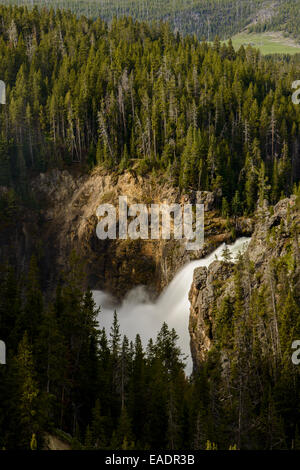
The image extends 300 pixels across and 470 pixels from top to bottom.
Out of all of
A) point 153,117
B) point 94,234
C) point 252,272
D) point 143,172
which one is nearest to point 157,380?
point 252,272

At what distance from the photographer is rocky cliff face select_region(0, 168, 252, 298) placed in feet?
366

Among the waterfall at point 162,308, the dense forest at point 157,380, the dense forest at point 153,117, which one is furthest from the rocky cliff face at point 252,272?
the dense forest at point 153,117

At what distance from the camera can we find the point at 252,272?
78.9 m

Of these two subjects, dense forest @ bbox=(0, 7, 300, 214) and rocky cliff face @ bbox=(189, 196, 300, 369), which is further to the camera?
dense forest @ bbox=(0, 7, 300, 214)

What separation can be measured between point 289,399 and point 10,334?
28.0m

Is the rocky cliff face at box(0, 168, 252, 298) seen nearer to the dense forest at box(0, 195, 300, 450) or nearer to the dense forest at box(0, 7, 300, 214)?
the dense forest at box(0, 7, 300, 214)

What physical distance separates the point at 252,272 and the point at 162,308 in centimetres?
3110

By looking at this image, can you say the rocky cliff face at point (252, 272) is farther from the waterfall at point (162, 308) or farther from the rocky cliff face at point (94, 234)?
the rocky cliff face at point (94, 234)

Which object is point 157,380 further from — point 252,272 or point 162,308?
point 162,308

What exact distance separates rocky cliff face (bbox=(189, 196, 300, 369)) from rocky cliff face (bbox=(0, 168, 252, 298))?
2252 cm

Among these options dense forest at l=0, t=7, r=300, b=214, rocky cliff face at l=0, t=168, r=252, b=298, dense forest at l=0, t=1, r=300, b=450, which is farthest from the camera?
dense forest at l=0, t=7, r=300, b=214

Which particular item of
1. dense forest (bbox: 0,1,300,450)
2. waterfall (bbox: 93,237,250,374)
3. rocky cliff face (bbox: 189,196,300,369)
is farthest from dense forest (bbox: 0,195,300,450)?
waterfall (bbox: 93,237,250,374)

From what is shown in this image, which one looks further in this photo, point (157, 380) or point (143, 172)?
point (143, 172)
